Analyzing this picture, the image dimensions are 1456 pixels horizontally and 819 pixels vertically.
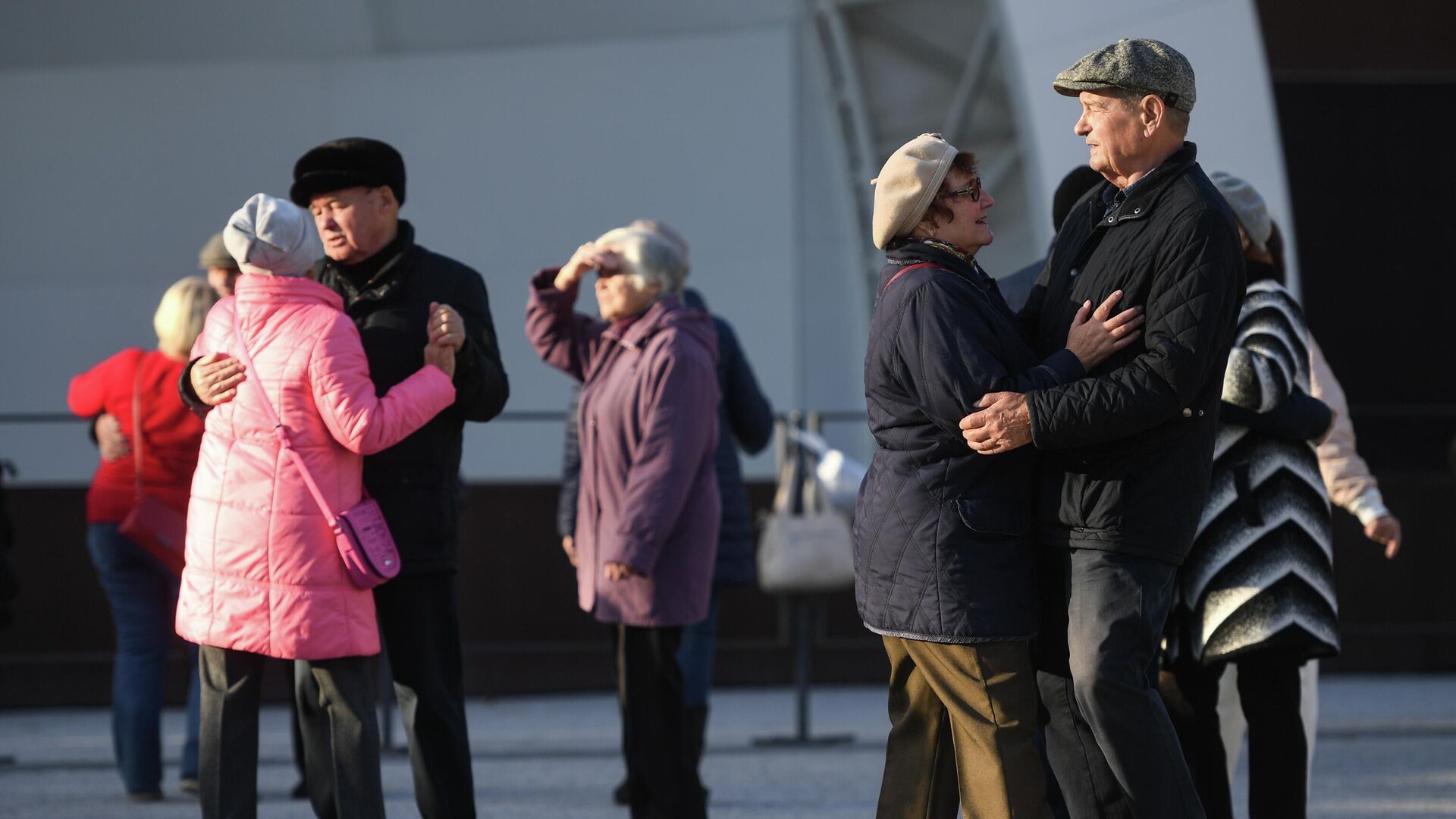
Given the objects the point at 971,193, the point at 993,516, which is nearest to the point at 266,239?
the point at 971,193

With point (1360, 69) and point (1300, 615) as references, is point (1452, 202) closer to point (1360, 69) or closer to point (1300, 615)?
point (1360, 69)

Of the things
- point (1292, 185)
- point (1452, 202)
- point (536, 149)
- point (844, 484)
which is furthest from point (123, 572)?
point (1452, 202)

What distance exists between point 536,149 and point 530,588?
9.57ft

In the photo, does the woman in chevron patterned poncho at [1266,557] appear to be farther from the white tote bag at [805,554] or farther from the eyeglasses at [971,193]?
the white tote bag at [805,554]

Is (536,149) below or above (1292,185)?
above

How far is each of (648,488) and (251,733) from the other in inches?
52.7

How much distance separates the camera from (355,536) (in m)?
4.25

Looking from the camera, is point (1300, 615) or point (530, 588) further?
point (530, 588)

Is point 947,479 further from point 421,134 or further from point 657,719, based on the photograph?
point 421,134

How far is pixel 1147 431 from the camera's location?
3.71m

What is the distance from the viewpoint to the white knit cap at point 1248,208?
15.2ft

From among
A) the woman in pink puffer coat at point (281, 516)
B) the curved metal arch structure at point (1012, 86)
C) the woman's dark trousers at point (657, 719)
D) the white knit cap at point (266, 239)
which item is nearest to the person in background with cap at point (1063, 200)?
the woman's dark trousers at point (657, 719)

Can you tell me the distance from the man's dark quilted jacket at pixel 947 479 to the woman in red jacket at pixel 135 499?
3.41 metres

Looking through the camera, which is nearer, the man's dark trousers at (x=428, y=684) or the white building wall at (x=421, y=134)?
the man's dark trousers at (x=428, y=684)
